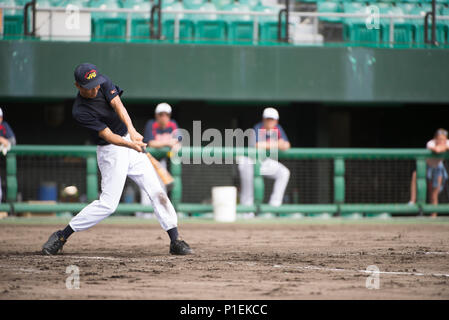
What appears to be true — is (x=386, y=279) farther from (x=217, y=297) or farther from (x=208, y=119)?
(x=208, y=119)

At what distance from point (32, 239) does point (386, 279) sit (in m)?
4.90

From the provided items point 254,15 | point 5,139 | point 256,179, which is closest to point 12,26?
point 5,139

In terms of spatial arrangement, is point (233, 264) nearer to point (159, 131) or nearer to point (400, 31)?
point (159, 131)

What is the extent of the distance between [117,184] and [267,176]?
4.76 meters

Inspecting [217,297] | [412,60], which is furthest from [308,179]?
[217,297]

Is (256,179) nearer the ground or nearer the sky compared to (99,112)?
nearer the ground

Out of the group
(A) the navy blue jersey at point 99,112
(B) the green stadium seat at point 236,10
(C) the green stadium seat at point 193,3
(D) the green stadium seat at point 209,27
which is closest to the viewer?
(A) the navy blue jersey at point 99,112

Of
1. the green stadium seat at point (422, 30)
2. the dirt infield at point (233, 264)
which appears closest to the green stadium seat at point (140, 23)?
the dirt infield at point (233, 264)

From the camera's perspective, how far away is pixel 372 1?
1473 centimetres

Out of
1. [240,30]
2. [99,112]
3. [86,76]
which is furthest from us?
[240,30]

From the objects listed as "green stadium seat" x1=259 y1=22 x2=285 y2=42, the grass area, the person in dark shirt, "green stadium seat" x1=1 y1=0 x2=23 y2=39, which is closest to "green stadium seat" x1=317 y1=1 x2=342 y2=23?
"green stadium seat" x1=259 y1=22 x2=285 y2=42

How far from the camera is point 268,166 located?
11.3 m

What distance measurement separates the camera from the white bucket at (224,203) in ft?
35.9

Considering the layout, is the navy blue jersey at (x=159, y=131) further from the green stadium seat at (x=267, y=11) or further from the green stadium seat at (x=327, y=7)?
the green stadium seat at (x=327, y=7)
